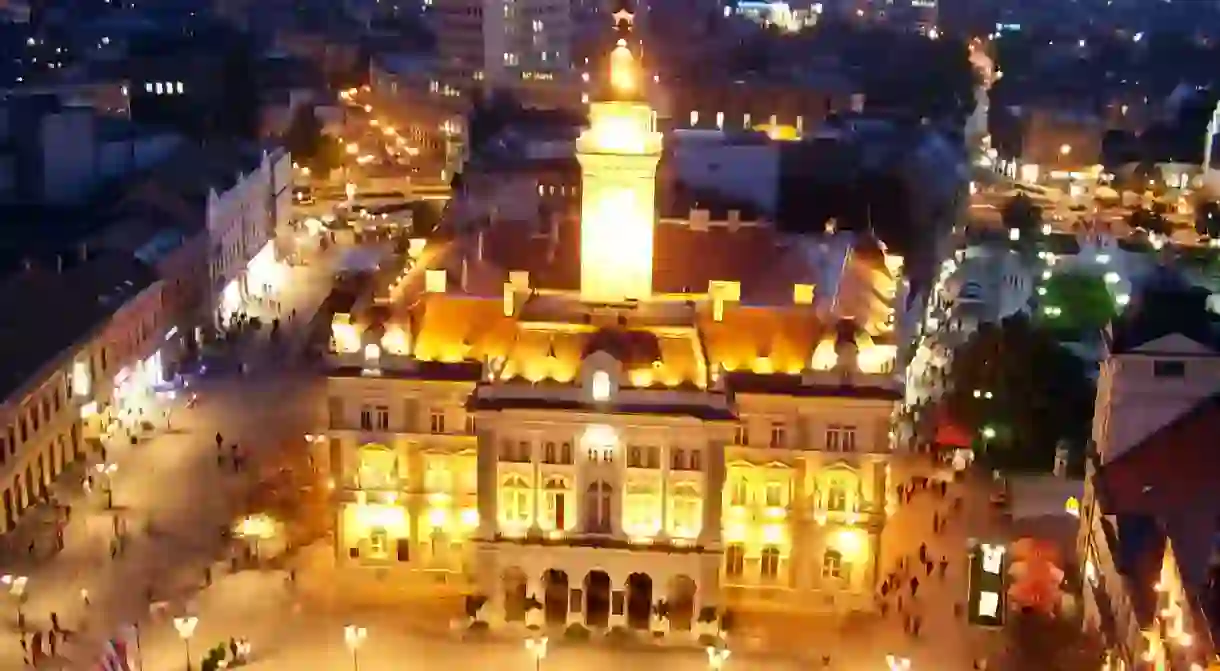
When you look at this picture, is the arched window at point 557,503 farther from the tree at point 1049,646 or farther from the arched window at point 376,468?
the tree at point 1049,646

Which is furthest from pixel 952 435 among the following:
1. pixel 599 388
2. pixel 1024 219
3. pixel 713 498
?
pixel 1024 219

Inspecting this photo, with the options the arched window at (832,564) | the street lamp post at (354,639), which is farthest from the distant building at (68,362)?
the arched window at (832,564)

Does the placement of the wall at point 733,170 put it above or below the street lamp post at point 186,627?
above

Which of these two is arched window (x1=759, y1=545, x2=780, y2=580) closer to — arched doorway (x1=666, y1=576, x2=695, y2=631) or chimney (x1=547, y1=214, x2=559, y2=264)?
arched doorway (x1=666, y1=576, x2=695, y2=631)

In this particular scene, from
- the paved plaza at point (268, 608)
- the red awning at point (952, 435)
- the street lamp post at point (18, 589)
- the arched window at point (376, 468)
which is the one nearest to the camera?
the paved plaza at point (268, 608)

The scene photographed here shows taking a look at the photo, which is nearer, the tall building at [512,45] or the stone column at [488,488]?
the stone column at [488,488]

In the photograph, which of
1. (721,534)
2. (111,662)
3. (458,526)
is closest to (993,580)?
(721,534)

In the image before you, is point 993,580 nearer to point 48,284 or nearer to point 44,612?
point 44,612

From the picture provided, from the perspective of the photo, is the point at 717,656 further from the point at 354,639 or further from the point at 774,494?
the point at 354,639

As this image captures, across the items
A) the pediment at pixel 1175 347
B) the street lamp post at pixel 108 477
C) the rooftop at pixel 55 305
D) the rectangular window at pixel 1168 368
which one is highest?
the pediment at pixel 1175 347
